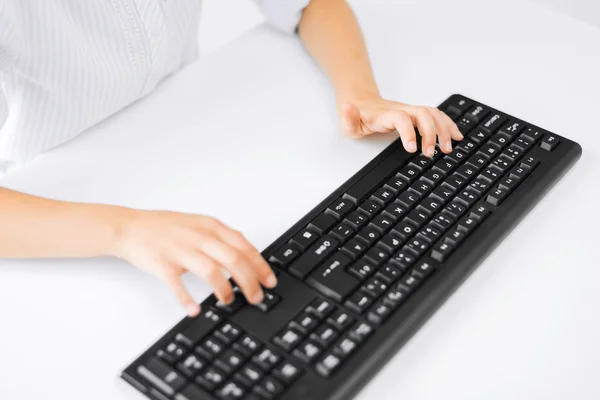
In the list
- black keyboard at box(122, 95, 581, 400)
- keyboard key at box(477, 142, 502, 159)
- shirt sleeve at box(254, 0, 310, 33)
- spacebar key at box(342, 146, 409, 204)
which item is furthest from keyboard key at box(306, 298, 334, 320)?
shirt sleeve at box(254, 0, 310, 33)

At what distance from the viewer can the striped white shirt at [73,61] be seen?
69 cm

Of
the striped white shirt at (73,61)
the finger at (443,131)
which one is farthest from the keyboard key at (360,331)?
the striped white shirt at (73,61)

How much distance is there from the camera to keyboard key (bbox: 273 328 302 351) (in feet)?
1.59

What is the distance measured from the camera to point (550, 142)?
648 mm

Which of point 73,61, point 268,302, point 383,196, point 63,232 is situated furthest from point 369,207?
point 73,61

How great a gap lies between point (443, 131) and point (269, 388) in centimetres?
29

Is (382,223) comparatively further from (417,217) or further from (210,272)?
(210,272)

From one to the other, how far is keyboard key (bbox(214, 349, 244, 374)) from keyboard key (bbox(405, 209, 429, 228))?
0.56 ft

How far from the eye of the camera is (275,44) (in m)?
0.81

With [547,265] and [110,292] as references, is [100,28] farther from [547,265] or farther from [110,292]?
[547,265]

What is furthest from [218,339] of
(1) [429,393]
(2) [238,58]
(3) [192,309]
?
(2) [238,58]

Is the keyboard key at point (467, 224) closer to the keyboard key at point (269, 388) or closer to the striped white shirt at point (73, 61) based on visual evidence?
the keyboard key at point (269, 388)

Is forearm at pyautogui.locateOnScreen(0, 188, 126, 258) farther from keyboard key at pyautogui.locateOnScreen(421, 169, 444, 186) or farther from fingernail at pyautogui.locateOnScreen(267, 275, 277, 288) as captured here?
keyboard key at pyautogui.locateOnScreen(421, 169, 444, 186)

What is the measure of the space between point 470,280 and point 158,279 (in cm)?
23
